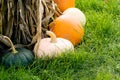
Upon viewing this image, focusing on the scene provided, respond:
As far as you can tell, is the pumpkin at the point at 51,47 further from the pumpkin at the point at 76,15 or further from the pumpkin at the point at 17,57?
the pumpkin at the point at 76,15

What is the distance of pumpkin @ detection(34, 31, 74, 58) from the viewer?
12.0 feet

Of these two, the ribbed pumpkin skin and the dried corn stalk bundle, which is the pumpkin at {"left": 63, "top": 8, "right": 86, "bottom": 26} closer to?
the dried corn stalk bundle

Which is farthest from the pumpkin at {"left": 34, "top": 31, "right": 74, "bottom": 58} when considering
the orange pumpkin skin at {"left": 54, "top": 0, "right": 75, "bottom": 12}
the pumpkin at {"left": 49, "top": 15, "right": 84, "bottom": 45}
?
the orange pumpkin skin at {"left": 54, "top": 0, "right": 75, "bottom": 12}

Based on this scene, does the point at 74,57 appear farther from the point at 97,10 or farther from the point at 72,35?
the point at 97,10

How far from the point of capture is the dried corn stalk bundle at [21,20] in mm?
3686

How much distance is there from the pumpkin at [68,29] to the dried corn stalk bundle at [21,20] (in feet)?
0.59

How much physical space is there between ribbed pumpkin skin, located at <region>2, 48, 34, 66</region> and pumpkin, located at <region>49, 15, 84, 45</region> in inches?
19.1

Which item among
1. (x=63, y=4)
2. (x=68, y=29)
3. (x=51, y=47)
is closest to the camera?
(x=51, y=47)

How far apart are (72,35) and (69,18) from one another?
216mm

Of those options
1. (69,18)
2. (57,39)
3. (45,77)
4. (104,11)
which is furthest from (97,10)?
(45,77)

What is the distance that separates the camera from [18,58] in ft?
11.6

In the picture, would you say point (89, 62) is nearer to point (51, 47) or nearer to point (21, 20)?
point (51, 47)

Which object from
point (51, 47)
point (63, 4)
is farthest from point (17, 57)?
point (63, 4)

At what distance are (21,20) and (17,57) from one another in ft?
1.30
